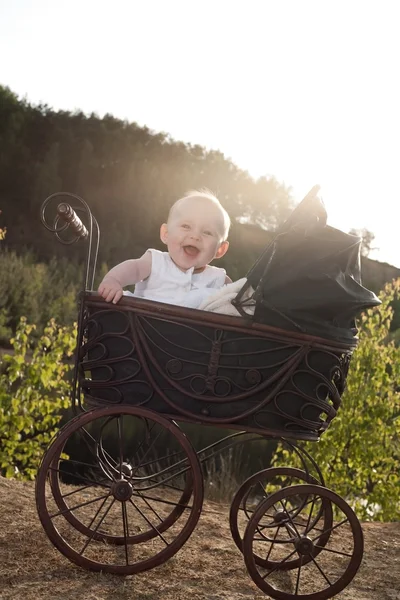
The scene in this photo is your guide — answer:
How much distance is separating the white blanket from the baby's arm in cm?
36

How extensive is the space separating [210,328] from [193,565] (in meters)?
1.15

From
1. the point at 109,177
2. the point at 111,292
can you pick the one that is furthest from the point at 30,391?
the point at 109,177

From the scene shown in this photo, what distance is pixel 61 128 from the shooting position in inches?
915

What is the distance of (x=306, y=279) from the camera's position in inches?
107

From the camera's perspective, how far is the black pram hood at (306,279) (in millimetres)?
2721

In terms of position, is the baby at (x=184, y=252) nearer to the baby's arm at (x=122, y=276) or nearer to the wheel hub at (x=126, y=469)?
the baby's arm at (x=122, y=276)

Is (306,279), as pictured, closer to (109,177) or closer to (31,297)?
(31,297)

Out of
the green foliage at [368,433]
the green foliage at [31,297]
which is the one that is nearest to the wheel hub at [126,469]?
the green foliage at [368,433]

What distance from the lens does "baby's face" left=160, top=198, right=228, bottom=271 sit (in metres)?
3.22

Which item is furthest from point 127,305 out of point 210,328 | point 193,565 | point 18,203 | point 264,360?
point 18,203

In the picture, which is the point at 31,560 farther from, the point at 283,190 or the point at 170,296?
the point at 283,190

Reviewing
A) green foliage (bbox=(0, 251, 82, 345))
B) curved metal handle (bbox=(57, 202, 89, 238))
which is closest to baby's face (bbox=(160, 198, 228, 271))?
curved metal handle (bbox=(57, 202, 89, 238))

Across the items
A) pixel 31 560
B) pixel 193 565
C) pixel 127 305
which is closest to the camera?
pixel 127 305

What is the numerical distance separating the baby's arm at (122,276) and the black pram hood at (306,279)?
48 cm
